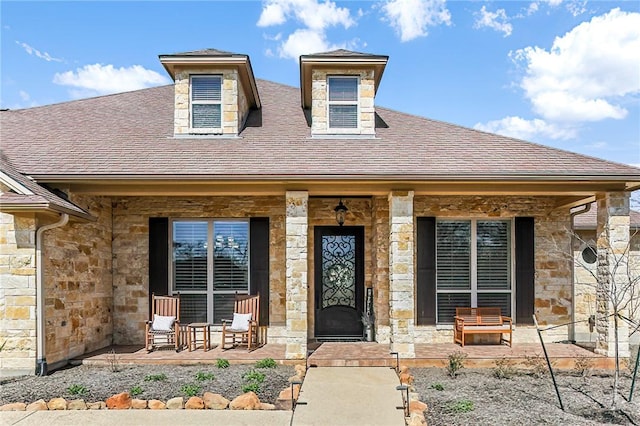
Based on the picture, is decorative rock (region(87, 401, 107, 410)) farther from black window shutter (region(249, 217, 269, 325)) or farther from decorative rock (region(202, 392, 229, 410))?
black window shutter (region(249, 217, 269, 325))

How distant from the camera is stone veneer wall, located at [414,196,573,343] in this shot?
850cm

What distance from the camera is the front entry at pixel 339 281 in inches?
342

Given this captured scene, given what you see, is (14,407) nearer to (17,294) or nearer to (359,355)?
(17,294)

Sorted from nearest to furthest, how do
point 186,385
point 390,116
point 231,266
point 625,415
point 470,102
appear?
point 625,415
point 186,385
point 231,266
point 390,116
point 470,102

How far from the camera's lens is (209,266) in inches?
336

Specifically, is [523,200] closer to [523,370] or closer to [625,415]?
[523,370]

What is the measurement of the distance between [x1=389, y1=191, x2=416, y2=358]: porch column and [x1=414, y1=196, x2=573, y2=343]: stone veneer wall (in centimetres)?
151

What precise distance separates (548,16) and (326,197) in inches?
219

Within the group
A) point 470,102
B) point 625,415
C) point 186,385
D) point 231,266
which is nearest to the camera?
point 625,415

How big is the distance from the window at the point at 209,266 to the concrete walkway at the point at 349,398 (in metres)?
2.54

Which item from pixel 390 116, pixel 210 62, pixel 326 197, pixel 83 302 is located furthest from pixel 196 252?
pixel 390 116

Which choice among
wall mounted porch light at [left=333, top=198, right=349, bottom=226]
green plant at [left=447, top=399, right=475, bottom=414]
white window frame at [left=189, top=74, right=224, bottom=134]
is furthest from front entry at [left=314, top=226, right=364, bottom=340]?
green plant at [left=447, top=399, right=475, bottom=414]

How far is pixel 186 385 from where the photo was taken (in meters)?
5.80

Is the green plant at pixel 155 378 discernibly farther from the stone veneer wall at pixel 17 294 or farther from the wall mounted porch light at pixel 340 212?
the wall mounted porch light at pixel 340 212
